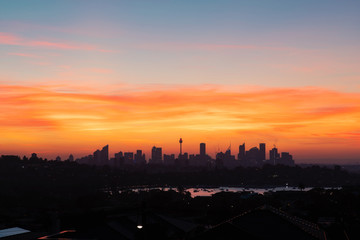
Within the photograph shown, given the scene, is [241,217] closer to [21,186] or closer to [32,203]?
[32,203]

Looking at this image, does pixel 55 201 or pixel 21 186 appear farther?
pixel 21 186

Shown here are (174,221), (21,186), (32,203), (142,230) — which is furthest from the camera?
(21,186)

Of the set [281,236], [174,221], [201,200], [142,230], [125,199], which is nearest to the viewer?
[281,236]

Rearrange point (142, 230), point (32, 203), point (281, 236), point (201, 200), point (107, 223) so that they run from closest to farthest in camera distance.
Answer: point (281, 236) → point (142, 230) → point (107, 223) → point (201, 200) → point (32, 203)

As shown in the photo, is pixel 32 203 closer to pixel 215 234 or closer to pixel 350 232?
pixel 350 232

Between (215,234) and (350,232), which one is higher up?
(215,234)

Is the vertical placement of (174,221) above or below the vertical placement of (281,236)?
below

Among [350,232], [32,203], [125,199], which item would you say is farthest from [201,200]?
[350,232]

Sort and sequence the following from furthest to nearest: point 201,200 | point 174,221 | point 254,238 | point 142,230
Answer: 1. point 201,200
2. point 174,221
3. point 142,230
4. point 254,238

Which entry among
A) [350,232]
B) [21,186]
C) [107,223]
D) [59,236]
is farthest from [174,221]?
[21,186]
